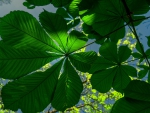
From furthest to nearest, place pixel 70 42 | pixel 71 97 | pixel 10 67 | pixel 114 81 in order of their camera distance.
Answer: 1. pixel 114 81
2. pixel 70 42
3. pixel 71 97
4. pixel 10 67

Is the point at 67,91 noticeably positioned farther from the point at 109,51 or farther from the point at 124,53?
the point at 124,53

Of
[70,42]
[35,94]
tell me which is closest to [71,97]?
[35,94]

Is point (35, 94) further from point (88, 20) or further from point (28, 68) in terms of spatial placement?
point (88, 20)

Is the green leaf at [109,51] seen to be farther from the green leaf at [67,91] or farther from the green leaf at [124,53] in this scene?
the green leaf at [67,91]

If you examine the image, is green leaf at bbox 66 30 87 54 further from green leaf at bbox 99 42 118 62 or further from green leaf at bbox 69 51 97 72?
green leaf at bbox 99 42 118 62

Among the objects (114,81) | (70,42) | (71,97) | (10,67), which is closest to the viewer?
(10,67)

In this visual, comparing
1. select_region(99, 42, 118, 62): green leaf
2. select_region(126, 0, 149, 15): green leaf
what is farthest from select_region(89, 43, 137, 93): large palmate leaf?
select_region(126, 0, 149, 15): green leaf

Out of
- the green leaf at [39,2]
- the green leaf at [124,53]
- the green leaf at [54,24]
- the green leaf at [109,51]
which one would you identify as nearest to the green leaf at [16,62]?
the green leaf at [54,24]
